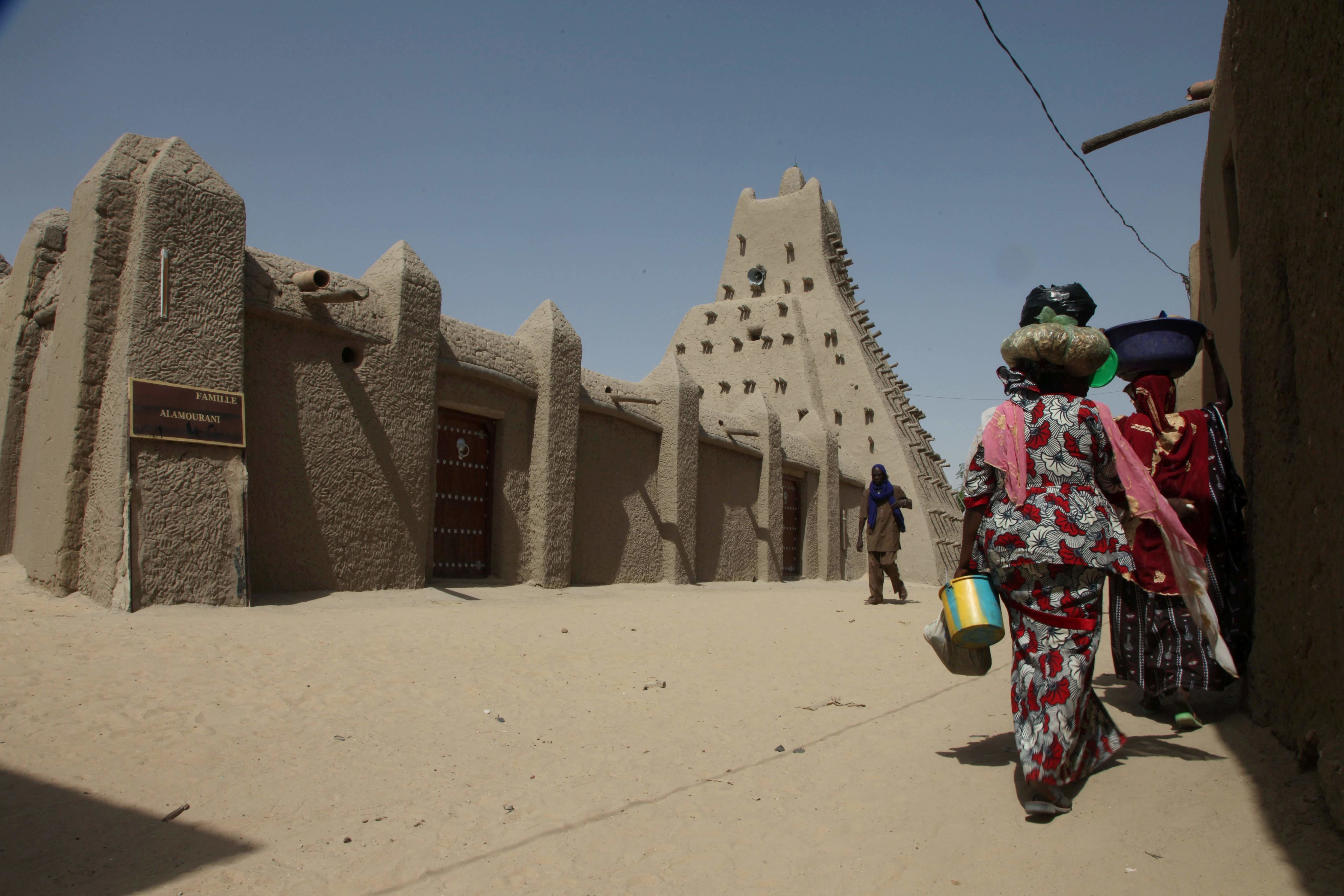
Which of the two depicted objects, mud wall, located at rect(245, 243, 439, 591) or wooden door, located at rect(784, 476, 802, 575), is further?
wooden door, located at rect(784, 476, 802, 575)

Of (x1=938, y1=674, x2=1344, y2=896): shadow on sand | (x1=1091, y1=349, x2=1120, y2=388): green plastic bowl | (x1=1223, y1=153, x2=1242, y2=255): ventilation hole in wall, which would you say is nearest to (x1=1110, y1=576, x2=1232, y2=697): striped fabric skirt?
(x1=938, y1=674, x2=1344, y2=896): shadow on sand

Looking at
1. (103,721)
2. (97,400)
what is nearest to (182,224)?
(97,400)

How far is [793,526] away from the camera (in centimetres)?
1625

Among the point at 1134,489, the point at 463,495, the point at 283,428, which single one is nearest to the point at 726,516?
the point at 463,495

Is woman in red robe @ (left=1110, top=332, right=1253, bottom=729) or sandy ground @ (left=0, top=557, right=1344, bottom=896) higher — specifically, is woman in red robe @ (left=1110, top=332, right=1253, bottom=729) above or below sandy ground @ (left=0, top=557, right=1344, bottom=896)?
above

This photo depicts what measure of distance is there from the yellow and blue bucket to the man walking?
653cm

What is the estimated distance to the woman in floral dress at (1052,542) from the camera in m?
3.04

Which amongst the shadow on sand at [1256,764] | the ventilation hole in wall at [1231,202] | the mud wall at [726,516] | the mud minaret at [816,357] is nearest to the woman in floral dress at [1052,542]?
the shadow on sand at [1256,764]

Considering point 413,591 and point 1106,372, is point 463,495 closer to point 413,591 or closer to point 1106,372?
point 413,591

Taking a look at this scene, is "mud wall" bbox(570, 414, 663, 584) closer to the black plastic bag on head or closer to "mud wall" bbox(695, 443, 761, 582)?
"mud wall" bbox(695, 443, 761, 582)

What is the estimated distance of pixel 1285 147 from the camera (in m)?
2.95

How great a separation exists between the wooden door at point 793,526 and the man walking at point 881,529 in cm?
591

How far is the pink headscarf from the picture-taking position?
321cm

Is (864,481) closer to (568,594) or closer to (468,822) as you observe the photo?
(568,594)
